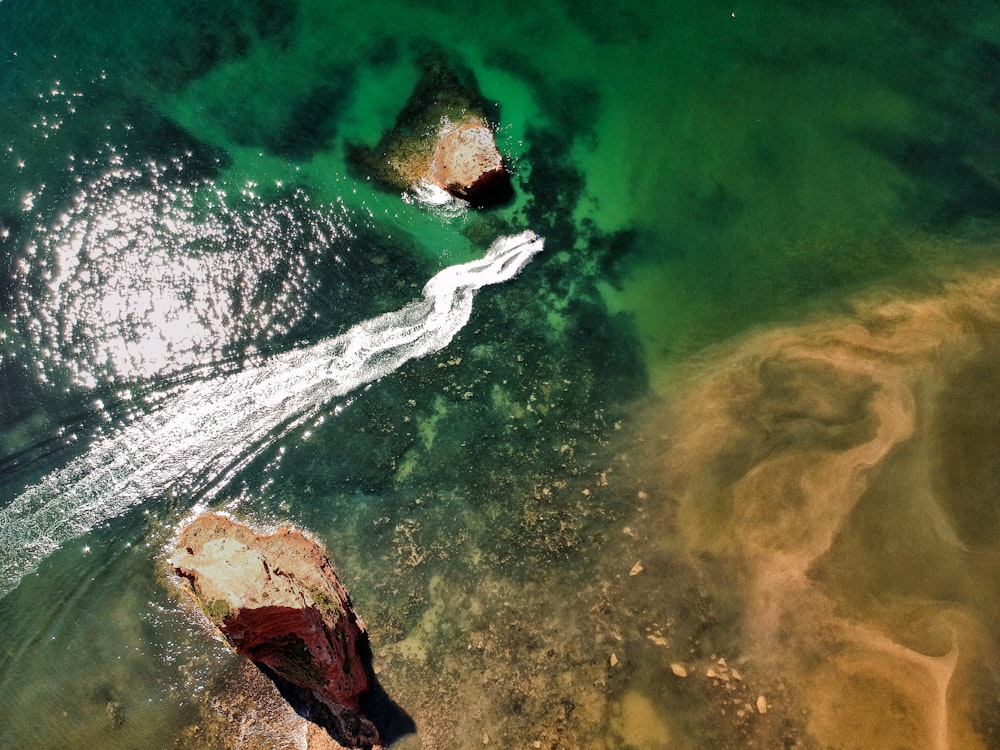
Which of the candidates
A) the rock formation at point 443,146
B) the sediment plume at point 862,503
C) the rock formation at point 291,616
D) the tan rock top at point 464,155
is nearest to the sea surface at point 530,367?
the sediment plume at point 862,503

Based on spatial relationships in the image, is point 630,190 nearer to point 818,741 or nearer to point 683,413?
point 683,413

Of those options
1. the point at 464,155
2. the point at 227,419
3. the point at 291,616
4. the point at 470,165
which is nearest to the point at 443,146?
the point at 464,155

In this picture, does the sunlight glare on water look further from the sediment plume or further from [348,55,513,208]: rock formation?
the sediment plume

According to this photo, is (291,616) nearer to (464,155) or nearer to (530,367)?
(530,367)

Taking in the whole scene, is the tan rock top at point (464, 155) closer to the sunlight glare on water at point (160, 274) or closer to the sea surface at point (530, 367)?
the sea surface at point (530, 367)

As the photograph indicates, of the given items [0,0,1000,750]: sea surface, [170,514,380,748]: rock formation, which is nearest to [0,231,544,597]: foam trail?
[0,0,1000,750]: sea surface

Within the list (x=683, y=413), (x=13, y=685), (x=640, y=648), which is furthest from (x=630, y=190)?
(x=13, y=685)
